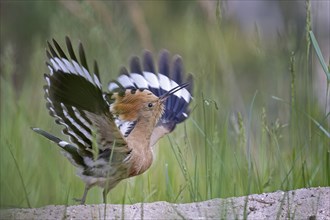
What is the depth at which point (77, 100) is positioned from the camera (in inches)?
125

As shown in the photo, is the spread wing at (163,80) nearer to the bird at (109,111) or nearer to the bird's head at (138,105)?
the bird at (109,111)

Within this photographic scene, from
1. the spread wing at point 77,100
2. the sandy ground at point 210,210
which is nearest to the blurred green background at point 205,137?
the sandy ground at point 210,210

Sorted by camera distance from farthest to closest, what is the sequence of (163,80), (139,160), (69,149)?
(163,80)
(139,160)
(69,149)

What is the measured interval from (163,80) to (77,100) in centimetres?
103

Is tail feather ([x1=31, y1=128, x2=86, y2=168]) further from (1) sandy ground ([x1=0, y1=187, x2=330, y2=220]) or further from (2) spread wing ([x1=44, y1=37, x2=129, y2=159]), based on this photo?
(1) sandy ground ([x1=0, y1=187, x2=330, y2=220])

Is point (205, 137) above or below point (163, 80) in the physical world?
below

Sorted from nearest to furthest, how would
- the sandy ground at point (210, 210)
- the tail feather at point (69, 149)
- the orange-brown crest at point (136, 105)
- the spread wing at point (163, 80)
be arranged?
1. the sandy ground at point (210, 210)
2. the tail feather at point (69, 149)
3. the orange-brown crest at point (136, 105)
4. the spread wing at point (163, 80)

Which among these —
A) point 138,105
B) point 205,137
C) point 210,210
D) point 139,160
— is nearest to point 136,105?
point 138,105

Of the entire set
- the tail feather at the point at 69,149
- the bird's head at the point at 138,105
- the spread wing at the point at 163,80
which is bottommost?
the tail feather at the point at 69,149

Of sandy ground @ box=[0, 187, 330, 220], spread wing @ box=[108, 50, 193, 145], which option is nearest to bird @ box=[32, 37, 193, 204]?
spread wing @ box=[108, 50, 193, 145]

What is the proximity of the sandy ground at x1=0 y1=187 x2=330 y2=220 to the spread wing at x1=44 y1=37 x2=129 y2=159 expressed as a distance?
0.78 ft

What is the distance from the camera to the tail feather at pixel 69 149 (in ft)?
11.1

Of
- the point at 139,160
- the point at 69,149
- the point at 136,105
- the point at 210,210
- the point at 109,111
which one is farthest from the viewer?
the point at 136,105

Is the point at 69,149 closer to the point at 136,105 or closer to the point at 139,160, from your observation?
the point at 139,160
